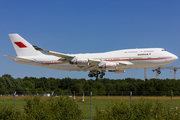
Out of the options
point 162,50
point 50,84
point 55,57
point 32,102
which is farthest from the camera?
point 50,84

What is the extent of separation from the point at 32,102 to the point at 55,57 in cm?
2533

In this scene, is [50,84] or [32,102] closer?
[32,102]

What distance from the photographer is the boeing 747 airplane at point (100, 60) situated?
42.6 m

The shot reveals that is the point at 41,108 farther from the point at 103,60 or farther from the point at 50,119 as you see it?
the point at 103,60

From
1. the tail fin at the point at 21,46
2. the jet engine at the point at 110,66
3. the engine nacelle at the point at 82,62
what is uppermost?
the tail fin at the point at 21,46

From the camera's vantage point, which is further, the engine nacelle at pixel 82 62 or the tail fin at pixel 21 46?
the tail fin at pixel 21 46

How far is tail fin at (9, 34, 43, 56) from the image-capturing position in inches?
2092

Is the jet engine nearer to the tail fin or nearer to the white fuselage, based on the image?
the white fuselage

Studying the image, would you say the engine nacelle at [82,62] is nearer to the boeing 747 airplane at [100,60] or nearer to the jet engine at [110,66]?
the boeing 747 airplane at [100,60]

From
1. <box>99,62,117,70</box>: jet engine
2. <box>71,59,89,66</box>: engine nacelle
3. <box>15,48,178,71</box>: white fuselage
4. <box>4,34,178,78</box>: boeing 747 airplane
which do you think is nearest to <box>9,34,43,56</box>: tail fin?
<box>4,34,178,78</box>: boeing 747 airplane

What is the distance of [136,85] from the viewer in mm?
71875

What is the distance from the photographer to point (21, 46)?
5366 centimetres

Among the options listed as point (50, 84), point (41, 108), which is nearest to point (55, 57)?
point (41, 108)

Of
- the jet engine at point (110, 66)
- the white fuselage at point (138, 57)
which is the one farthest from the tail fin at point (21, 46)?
the jet engine at point (110, 66)
